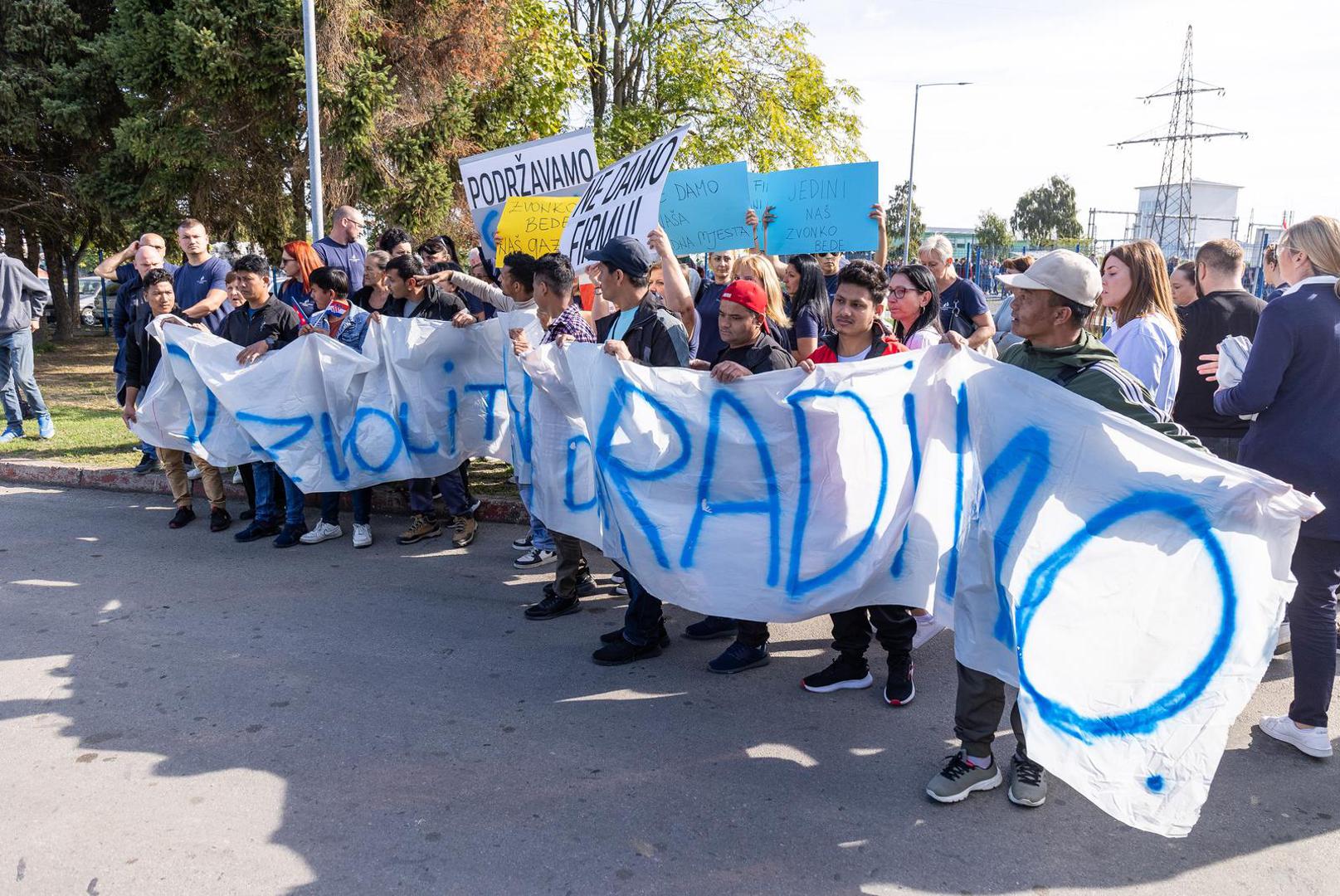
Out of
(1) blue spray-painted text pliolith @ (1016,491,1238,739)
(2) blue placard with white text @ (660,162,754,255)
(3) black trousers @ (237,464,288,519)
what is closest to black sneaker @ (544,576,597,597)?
(3) black trousers @ (237,464,288,519)

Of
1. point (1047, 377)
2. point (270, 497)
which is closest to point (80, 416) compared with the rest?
point (270, 497)

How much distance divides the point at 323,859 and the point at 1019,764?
226 centimetres

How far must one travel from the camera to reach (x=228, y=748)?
353cm

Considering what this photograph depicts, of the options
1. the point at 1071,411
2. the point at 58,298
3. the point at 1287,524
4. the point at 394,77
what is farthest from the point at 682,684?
the point at 58,298

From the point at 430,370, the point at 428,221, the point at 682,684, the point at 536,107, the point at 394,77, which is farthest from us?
the point at 536,107

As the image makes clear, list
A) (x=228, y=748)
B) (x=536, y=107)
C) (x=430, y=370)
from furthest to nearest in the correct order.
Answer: (x=536, y=107) < (x=430, y=370) < (x=228, y=748)

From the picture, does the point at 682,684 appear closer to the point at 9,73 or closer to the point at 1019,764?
the point at 1019,764

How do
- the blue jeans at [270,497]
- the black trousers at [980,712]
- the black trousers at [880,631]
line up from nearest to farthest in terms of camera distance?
1. the black trousers at [980,712]
2. the black trousers at [880,631]
3. the blue jeans at [270,497]

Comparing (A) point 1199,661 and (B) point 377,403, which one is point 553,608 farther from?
(A) point 1199,661

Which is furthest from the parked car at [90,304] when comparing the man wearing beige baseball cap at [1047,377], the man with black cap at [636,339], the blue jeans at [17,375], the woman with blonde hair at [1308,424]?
the woman with blonde hair at [1308,424]

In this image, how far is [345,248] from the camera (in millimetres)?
7734

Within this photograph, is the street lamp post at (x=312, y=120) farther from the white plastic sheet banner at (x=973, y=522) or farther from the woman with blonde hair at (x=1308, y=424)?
the woman with blonde hair at (x=1308, y=424)

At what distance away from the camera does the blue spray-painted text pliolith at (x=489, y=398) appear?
20.1 ft

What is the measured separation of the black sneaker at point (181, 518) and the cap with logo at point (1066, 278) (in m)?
5.75
